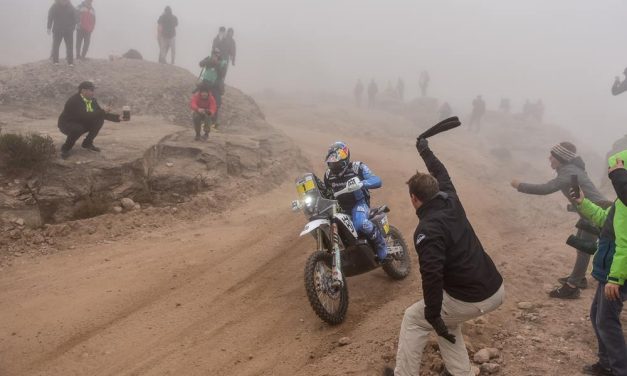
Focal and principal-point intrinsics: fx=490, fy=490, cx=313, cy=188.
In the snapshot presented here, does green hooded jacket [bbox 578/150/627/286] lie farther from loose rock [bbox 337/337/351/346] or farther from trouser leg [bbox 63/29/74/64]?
trouser leg [bbox 63/29/74/64]

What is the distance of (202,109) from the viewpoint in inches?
471

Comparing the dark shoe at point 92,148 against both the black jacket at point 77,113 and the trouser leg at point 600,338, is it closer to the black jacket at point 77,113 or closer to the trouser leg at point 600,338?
the black jacket at point 77,113

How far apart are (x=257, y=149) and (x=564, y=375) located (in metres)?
9.63

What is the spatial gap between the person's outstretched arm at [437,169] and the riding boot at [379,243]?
1.90 m

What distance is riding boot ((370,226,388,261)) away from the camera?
→ 6652 mm

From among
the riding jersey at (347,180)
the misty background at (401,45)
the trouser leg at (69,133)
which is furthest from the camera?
the misty background at (401,45)

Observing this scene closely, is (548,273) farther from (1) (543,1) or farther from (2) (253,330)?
(1) (543,1)

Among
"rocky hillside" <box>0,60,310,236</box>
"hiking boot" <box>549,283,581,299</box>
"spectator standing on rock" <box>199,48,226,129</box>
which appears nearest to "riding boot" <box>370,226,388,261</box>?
"hiking boot" <box>549,283,581,299</box>

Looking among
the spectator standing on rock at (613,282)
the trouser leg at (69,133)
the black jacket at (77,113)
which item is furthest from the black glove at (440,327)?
the black jacket at (77,113)

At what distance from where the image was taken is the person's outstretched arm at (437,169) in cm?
481

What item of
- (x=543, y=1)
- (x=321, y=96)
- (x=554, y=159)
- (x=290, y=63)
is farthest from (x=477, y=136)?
(x=543, y=1)

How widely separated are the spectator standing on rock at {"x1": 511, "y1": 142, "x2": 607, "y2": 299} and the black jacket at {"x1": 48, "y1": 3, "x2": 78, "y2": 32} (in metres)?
13.2

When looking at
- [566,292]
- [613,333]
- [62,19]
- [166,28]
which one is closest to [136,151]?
[62,19]

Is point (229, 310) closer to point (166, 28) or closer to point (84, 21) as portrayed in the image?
point (84, 21)
